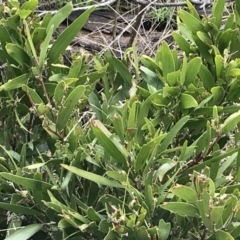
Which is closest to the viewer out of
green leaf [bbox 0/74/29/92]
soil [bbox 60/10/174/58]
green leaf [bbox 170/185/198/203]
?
green leaf [bbox 170/185/198/203]

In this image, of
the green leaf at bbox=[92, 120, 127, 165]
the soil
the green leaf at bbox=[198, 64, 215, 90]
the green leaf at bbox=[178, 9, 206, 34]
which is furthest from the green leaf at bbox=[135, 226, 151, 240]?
the soil

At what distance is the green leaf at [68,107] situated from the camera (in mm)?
763

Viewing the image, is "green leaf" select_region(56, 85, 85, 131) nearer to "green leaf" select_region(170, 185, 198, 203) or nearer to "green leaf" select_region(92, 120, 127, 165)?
"green leaf" select_region(92, 120, 127, 165)

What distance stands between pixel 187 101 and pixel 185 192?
203 millimetres

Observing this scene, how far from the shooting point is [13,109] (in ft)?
2.88

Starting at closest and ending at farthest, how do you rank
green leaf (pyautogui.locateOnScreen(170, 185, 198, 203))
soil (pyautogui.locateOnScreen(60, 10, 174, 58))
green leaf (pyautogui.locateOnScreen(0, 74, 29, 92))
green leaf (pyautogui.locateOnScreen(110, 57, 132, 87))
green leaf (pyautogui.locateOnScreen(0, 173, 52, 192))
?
green leaf (pyautogui.locateOnScreen(170, 185, 198, 203))
green leaf (pyautogui.locateOnScreen(0, 173, 52, 192))
green leaf (pyautogui.locateOnScreen(0, 74, 29, 92))
green leaf (pyautogui.locateOnScreen(110, 57, 132, 87))
soil (pyautogui.locateOnScreen(60, 10, 174, 58))

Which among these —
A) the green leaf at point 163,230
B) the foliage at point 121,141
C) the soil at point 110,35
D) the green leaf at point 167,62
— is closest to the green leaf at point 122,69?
the foliage at point 121,141

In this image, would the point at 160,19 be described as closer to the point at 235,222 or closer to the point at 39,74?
the point at 39,74

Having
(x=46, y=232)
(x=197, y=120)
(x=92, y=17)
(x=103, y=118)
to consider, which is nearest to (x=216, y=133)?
(x=197, y=120)

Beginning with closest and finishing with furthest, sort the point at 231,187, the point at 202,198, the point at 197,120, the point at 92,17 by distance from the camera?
the point at 202,198 < the point at 231,187 < the point at 197,120 < the point at 92,17

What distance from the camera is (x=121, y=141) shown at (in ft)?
2.31

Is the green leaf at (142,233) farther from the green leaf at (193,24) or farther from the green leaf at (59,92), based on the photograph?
the green leaf at (193,24)

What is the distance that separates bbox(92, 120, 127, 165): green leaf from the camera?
0.68 metres

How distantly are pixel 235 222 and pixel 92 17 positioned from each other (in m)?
1.52
